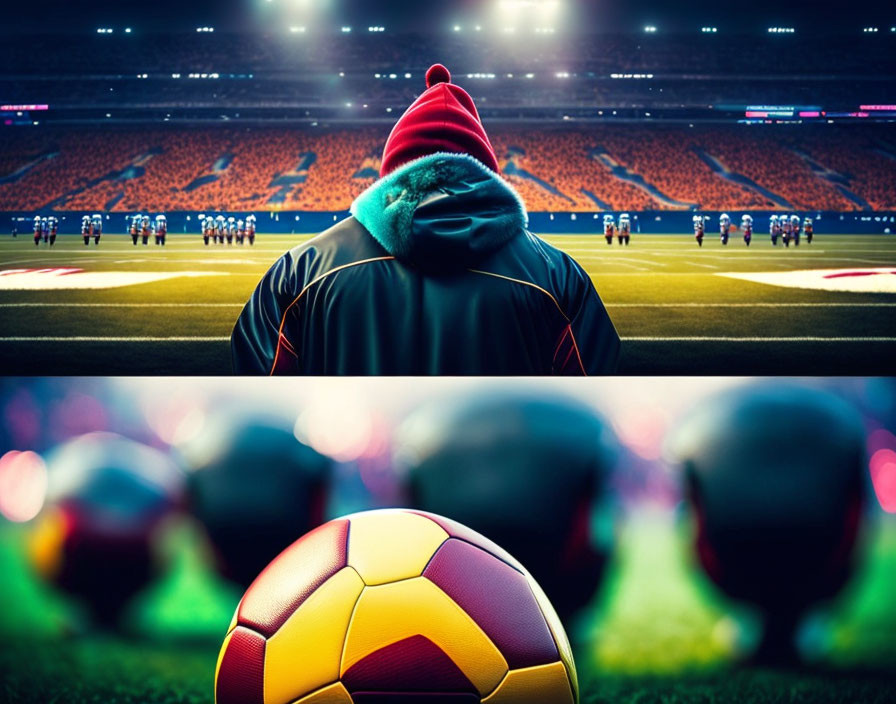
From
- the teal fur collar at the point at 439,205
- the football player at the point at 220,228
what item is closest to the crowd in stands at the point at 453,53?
the football player at the point at 220,228

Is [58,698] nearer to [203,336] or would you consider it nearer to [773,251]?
[203,336]

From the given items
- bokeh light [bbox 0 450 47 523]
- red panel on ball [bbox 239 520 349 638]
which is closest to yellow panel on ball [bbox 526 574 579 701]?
red panel on ball [bbox 239 520 349 638]

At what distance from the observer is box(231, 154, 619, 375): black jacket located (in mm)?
1715

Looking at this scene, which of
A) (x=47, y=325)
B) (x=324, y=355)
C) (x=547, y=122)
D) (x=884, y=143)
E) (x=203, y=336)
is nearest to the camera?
(x=324, y=355)

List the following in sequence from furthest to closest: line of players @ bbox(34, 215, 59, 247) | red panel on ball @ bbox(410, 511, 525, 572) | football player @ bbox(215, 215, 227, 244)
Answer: football player @ bbox(215, 215, 227, 244) → line of players @ bbox(34, 215, 59, 247) → red panel on ball @ bbox(410, 511, 525, 572)

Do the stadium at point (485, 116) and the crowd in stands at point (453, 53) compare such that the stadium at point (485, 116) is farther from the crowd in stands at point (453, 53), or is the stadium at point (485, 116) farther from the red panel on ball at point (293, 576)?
the red panel on ball at point (293, 576)

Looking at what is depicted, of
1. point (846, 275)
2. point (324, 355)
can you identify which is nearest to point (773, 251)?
point (846, 275)

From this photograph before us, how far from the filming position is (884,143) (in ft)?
127

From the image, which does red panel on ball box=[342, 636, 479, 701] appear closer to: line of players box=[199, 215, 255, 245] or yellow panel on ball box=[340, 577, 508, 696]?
yellow panel on ball box=[340, 577, 508, 696]

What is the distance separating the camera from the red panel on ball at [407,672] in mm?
852

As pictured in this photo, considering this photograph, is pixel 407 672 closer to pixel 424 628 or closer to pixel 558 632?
pixel 424 628

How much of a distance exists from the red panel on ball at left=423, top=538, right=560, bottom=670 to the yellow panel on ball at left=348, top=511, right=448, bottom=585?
2 cm

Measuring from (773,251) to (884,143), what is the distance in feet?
81.6

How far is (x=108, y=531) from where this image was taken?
1031 millimetres
